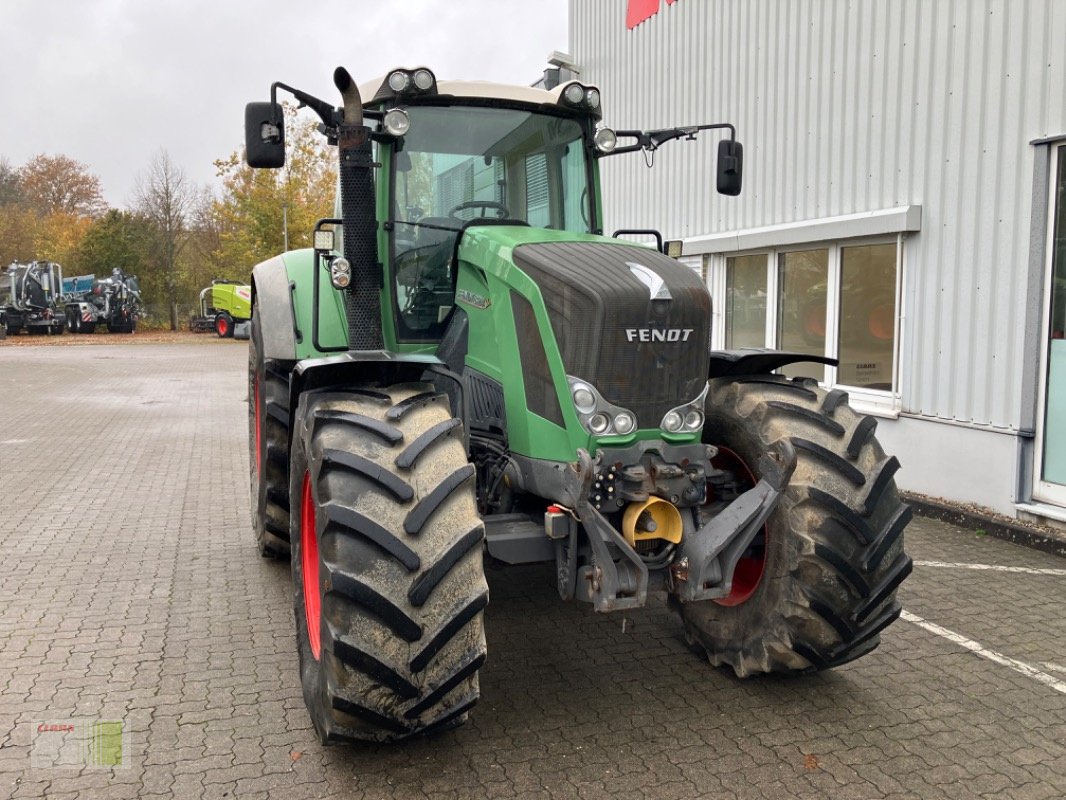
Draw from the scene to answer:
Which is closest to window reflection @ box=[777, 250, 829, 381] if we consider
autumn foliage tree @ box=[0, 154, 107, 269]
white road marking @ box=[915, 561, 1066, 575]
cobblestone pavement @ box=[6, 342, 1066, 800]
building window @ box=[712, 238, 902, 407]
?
building window @ box=[712, 238, 902, 407]

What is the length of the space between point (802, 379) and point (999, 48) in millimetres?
4180

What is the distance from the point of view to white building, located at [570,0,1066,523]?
6.57 metres

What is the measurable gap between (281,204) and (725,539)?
33.3 meters

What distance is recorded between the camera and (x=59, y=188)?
51.6 m

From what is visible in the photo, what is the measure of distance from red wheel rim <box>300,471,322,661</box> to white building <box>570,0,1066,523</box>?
5.30 meters

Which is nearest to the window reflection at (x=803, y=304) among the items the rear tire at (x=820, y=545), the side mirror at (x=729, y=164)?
the side mirror at (x=729, y=164)

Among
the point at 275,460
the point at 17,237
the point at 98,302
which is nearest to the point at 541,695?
the point at 275,460

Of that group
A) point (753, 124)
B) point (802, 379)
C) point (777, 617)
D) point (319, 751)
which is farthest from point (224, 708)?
point (753, 124)

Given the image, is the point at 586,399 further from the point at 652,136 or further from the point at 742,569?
the point at 652,136

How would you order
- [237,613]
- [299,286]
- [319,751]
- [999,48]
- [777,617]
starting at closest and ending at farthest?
[319,751] → [777,617] → [237,613] → [299,286] → [999,48]

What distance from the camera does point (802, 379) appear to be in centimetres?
425

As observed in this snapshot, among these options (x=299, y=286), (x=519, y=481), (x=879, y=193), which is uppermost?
(x=879, y=193)

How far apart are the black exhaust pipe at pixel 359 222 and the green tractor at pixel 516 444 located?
0.04ft

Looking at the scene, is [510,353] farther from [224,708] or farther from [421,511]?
[224,708]
